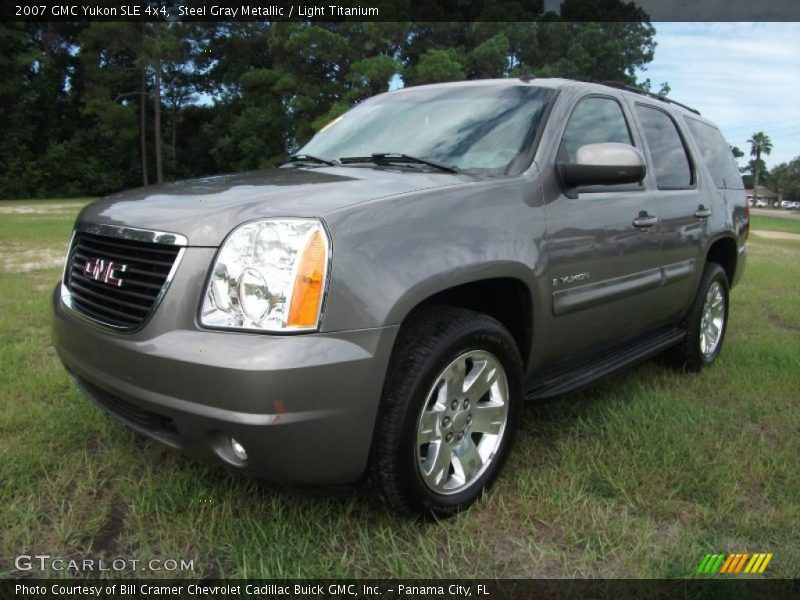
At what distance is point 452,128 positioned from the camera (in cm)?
293

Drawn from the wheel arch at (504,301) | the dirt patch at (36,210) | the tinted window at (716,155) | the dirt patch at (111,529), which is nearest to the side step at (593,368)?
the wheel arch at (504,301)

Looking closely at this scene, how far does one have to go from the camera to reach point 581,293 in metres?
2.76

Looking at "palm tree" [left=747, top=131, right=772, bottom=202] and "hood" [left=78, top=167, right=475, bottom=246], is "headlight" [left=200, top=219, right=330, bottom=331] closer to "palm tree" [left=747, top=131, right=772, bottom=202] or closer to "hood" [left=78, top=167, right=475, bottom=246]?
"hood" [left=78, top=167, right=475, bottom=246]

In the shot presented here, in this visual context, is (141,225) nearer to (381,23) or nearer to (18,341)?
(18,341)

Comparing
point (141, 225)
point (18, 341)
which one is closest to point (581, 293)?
point (141, 225)

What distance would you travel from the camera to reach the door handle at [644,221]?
312 centimetres

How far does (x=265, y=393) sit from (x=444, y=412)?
741 millimetres

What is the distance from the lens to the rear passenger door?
11.4 feet

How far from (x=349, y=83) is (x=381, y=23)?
3326mm

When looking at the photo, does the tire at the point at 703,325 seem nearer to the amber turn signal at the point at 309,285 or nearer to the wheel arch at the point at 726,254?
the wheel arch at the point at 726,254

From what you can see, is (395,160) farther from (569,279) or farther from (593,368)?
(593,368)

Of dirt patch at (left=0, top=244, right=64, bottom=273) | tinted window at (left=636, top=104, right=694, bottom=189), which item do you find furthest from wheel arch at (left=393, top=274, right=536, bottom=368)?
dirt patch at (left=0, top=244, right=64, bottom=273)

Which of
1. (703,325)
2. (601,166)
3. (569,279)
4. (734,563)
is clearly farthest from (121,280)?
(703,325)

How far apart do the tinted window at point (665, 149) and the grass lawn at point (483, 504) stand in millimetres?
1286
